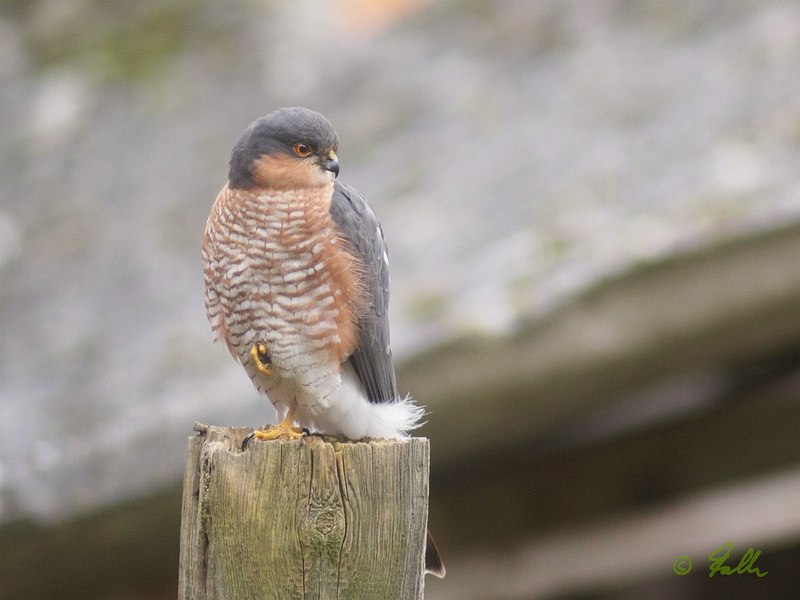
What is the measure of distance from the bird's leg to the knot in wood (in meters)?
0.65

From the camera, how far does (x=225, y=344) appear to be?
3.82m

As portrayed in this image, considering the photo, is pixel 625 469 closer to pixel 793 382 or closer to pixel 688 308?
pixel 793 382

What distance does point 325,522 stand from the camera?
2379 millimetres

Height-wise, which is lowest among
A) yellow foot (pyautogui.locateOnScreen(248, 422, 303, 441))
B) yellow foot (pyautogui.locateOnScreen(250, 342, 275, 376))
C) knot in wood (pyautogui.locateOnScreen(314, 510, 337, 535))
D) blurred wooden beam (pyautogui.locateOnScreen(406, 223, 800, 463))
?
knot in wood (pyautogui.locateOnScreen(314, 510, 337, 535))

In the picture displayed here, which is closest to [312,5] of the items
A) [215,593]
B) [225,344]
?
[225,344]

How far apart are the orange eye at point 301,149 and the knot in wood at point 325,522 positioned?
1530 mm

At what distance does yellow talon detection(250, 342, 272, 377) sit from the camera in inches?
142

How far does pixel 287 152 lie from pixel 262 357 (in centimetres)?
69

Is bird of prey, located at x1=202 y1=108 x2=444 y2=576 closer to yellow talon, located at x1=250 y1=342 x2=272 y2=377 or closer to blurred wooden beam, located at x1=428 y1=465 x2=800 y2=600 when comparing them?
yellow talon, located at x1=250 y1=342 x2=272 y2=377

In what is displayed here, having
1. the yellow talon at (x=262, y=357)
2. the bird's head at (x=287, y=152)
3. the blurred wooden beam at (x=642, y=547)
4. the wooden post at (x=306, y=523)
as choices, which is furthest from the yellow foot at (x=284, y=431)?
the blurred wooden beam at (x=642, y=547)

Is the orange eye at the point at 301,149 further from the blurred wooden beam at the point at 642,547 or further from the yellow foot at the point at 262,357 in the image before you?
the blurred wooden beam at the point at 642,547

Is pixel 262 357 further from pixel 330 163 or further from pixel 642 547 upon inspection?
pixel 642 547

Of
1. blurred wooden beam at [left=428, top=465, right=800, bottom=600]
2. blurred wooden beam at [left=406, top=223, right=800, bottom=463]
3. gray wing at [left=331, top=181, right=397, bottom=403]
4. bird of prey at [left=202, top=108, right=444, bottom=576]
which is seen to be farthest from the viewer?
blurred wooden beam at [left=428, top=465, right=800, bottom=600]

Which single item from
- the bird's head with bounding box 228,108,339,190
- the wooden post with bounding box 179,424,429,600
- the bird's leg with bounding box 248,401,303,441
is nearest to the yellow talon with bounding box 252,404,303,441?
the bird's leg with bounding box 248,401,303,441
